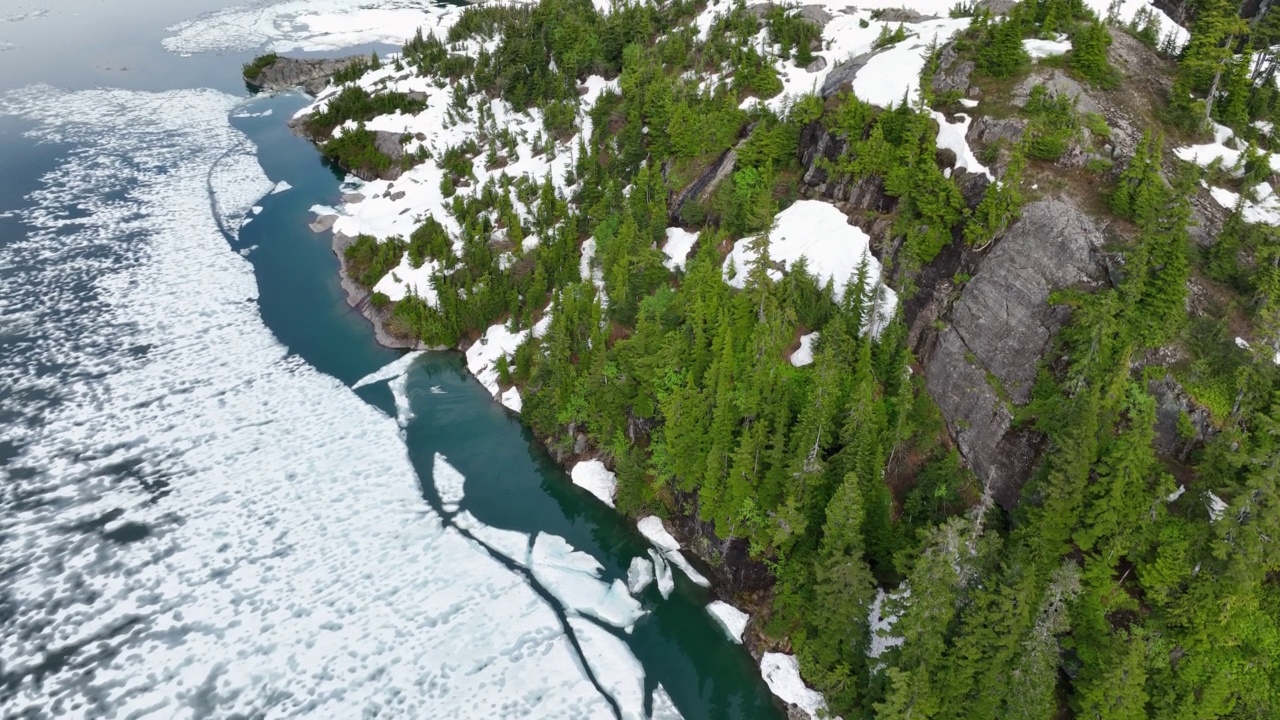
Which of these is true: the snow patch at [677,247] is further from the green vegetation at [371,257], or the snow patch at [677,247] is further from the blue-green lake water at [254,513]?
the green vegetation at [371,257]

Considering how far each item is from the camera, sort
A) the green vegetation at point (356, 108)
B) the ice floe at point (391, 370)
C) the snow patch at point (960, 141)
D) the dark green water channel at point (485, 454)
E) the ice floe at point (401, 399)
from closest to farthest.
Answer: the dark green water channel at point (485, 454)
the snow patch at point (960, 141)
the ice floe at point (401, 399)
the ice floe at point (391, 370)
the green vegetation at point (356, 108)

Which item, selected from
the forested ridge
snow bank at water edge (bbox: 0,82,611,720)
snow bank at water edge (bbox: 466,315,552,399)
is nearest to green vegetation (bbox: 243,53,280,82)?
snow bank at water edge (bbox: 0,82,611,720)

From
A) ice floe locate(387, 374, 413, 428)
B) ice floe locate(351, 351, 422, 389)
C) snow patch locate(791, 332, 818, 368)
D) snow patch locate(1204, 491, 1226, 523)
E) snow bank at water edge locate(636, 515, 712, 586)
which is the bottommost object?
snow bank at water edge locate(636, 515, 712, 586)

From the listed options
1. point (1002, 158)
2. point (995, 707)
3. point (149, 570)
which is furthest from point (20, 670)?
point (1002, 158)

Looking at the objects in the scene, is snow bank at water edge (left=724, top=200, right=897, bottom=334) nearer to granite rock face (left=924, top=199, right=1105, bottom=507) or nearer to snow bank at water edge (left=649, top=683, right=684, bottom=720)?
granite rock face (left=924, top=199, right=1105, bottom=507)

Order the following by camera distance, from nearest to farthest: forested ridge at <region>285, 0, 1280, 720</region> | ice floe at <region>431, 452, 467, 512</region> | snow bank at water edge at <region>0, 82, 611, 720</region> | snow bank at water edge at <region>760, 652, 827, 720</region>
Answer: forested ridge at <region>285, 0, 1280, 720</region>, snow bank at water edge at <region>760, 652, 827, 720</region>, snow bank at water edge at <region>0, 82, 611, 720</region>, ice floe at <region>431, 452, 467, 512</region>

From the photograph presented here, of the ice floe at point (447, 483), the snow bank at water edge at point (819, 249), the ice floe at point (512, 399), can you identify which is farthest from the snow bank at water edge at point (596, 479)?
the snow bank at water edge at point (819, 249)
